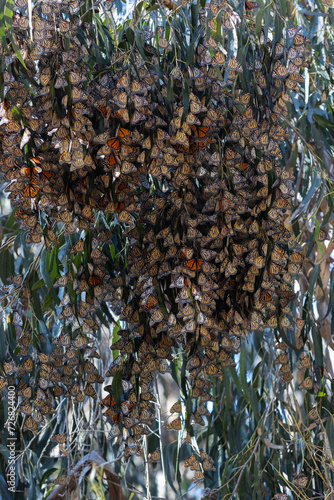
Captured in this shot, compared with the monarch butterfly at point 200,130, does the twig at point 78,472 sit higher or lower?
lower

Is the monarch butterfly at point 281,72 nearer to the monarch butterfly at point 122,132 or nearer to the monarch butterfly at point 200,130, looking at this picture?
the monarch butterfly at point 200,130

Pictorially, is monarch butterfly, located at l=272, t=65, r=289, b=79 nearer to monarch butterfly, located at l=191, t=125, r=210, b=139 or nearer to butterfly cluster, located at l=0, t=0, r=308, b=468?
butterfly cluster, located at l=0, t=0, r=308, b=468

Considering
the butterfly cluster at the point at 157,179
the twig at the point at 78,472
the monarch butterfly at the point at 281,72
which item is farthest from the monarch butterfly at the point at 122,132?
the twig at the point at 78,472

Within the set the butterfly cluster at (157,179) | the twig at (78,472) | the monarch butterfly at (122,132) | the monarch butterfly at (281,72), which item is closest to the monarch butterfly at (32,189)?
the butterfly cluster at (157,179)

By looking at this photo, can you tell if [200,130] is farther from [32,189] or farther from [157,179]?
[32,189]

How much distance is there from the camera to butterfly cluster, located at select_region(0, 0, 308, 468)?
100cm

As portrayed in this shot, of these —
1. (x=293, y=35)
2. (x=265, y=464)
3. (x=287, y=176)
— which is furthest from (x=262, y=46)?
(x=265, y=464)

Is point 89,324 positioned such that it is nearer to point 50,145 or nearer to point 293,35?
point 50,145

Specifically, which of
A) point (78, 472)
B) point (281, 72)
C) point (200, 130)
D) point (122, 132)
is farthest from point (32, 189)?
point (78, 472)

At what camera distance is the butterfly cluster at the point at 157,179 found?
1.00 metres

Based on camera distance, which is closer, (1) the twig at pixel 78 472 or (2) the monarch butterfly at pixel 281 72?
(2) the monarch butterfly at pixel 281 72

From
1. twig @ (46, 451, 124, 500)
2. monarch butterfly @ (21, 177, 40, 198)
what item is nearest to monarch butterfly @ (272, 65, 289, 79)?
monarch butterfly @ (21, 177, 40, 198)

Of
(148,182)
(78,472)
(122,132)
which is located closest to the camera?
(122,132)

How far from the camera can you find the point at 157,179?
1085mm
